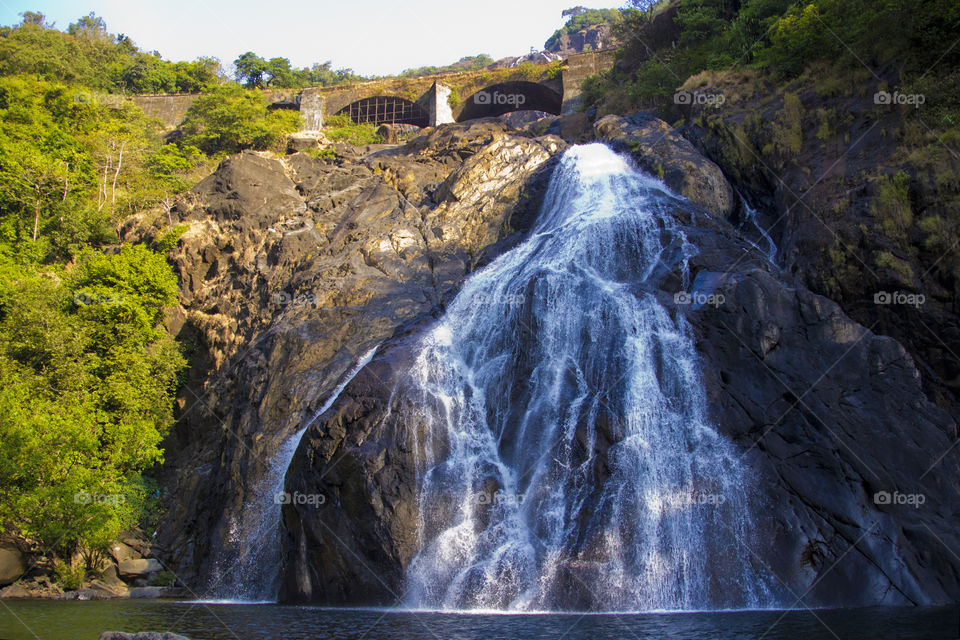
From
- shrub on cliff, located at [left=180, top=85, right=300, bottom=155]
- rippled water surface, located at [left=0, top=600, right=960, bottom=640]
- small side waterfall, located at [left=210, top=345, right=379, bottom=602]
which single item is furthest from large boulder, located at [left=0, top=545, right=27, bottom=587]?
shrub on cliff, located at [left=180, top=85, right=300, bottom=155]

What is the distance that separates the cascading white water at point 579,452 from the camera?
1305 centimetres

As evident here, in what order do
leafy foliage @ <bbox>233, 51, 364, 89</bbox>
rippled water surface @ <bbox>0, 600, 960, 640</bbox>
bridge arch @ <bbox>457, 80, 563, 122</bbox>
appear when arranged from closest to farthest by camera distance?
1. rippled water surface @ <bbox>0, 600, 960, 640</bbox>
2. bridge arch @ <bbox>457, 80, 563, 122</bbox>
3. leafy foliage @ <bbox>233, 51, 364, 89</bbox>

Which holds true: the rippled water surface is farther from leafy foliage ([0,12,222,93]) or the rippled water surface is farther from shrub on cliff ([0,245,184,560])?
leafy foliage ([0,12,222,93])

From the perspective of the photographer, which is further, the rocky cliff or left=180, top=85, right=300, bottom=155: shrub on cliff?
left=180, top=85, right=300, bottom=155: shrub on cliff

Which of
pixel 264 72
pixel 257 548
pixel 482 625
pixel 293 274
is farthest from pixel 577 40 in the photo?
pixel 482 625

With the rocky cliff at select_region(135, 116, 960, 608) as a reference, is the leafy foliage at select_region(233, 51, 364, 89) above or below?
above

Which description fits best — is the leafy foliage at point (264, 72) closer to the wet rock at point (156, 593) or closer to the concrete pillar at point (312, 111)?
the concrete pillar at point (312, 111)

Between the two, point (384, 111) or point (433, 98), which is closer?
point (433, 98)

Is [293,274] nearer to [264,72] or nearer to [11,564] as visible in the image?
[11,564]

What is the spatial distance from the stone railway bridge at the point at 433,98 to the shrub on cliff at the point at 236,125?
10.8 ft

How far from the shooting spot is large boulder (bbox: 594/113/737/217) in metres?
23.4

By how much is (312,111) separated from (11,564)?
36485 millimetres

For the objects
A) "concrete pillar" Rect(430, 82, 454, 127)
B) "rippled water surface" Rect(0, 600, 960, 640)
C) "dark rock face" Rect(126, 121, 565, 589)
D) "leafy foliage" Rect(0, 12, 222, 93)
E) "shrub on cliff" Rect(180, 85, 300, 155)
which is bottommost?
"rippled water surface" Rect(0, 600, 960, 640)

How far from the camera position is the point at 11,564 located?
17375 millimetres
